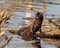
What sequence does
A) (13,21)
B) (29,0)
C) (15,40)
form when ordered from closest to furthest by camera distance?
(15,40), (13,21), (29,0)

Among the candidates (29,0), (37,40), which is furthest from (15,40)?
(29,0)

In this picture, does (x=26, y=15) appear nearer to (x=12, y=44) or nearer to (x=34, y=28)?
(x=34, y=28)

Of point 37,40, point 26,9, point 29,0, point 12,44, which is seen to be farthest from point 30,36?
point 29,0

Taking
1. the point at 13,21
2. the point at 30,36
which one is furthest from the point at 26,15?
the point at 30,36

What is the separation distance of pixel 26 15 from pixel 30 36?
88cm

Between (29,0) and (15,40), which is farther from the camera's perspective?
(29,0)

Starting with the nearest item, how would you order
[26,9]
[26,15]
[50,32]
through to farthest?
[50,32] → [26,15] → [26,9]

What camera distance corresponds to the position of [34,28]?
5.91 ft

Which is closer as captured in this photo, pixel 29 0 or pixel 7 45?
pixel 7 45

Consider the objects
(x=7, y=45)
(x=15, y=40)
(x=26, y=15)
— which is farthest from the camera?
(x=26, y=15)

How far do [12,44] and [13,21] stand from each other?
70cm

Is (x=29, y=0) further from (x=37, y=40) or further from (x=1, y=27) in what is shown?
(x=37, y=40)

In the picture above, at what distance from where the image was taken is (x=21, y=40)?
5.39 ft

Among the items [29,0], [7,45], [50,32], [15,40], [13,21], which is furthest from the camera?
[29,0]
